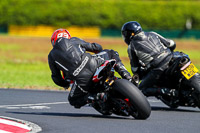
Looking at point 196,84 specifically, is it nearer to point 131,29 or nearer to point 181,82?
point 181,82

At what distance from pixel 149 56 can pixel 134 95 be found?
2.10 metres

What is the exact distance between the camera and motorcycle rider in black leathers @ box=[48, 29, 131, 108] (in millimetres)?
8578

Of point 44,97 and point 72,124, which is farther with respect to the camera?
point 44,97

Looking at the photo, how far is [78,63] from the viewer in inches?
338

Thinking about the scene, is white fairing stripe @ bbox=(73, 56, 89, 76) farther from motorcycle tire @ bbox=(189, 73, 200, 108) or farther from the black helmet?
motorcycle tire @ bbox=(189, 73, 200, 108)

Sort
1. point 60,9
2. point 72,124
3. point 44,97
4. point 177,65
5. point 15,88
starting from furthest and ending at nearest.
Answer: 1. point 60,9
2. point 15,88
3. point 44,97
4. point 177,65
5. point 72,124

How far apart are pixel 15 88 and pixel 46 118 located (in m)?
5.96

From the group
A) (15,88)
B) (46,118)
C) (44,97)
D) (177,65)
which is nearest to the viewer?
(46,118)

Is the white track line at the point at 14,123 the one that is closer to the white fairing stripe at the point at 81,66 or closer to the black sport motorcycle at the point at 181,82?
the white fairing stripe at the point at 81,66

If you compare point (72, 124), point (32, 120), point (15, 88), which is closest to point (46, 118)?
point (32, 120)

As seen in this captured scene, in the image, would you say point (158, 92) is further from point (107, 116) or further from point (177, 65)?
point (107, 116)

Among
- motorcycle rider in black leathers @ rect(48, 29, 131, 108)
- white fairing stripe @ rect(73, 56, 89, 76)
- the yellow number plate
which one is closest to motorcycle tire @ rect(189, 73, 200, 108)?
the yellow number plate

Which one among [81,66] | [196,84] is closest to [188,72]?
[196,84]

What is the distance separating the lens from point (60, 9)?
59406mm
